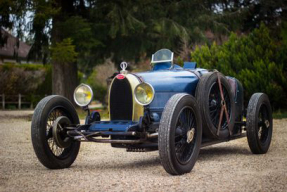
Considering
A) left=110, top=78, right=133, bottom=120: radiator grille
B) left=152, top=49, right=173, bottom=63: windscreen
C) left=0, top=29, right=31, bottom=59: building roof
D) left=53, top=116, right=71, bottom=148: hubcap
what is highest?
left=0, top=29, right=31, bottom=59: building roof

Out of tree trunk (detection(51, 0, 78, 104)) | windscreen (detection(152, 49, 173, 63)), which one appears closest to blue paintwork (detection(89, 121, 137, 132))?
windscreen (detection(152, 49, 173, 63))

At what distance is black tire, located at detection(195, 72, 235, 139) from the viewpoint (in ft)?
22.3

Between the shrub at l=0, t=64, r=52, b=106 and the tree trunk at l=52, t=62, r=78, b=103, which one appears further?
the shrub at l=0, t=64, r=52, b=106

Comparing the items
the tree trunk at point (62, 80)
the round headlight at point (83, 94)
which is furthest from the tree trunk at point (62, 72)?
the round headlight at point (83, 94)

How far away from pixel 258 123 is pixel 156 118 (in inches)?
89.0

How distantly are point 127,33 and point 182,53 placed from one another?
3252mm

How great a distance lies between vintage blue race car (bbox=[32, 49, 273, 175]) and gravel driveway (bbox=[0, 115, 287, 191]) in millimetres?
273

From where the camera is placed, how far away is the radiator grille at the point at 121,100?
257 inches

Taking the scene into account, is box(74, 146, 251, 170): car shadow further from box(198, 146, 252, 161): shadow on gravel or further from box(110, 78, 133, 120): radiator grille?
box(110, 78, 133, 120): radiator grille

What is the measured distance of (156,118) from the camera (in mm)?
6652

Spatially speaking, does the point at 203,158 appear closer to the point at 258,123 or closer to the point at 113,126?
the point at 258,123

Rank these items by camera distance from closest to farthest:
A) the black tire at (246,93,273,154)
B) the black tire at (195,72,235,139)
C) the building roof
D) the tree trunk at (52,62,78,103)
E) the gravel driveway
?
the gravel driveway < the black tire at (195,72,235,139) < the black tire at (246,93,273,154) < the tree trunk at (52,62,78,103) < the building roof

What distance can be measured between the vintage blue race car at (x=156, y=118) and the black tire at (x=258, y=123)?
2cm

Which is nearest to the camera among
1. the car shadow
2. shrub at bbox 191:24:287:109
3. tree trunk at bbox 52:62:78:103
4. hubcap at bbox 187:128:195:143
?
hubcap at bbox 187:128:195:143
